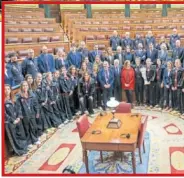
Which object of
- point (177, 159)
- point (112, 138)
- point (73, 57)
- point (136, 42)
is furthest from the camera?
point (136, 42)

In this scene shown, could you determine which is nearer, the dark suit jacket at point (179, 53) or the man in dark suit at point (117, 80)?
A: the man in dark suit at point (117, 80)

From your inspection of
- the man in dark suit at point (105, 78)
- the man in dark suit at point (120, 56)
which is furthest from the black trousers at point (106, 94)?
the man in dark suit at point (120, 56)

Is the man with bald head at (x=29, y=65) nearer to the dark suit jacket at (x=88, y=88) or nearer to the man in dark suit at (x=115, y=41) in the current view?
the dark suit jacket at (x=88, y=88)

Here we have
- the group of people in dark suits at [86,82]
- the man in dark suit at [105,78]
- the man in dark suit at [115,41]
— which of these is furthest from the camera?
the man in dark suit at [115,41]

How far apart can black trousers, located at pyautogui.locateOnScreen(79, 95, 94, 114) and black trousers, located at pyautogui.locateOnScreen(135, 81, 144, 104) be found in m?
0.97

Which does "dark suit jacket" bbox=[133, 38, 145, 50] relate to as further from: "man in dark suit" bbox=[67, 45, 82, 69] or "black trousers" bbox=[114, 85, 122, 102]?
"man in dark suit" bbox=[67, 45, 82, 69]

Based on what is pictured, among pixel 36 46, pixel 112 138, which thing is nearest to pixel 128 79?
pixel 36 46

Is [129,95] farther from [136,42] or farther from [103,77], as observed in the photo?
[136,42]

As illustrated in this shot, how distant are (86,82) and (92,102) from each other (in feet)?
1.30

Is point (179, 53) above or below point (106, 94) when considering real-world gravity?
above

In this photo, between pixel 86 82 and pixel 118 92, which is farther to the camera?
pixel 118 92

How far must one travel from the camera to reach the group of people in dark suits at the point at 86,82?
4652 millimetres

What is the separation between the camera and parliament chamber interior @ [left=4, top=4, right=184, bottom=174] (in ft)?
12.4

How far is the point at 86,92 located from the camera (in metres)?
5.63
